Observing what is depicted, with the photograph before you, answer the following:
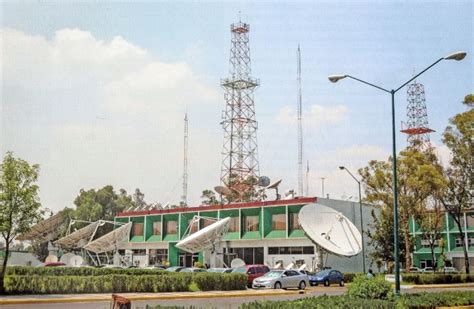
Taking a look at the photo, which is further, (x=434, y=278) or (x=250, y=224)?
(x=250, y=224)

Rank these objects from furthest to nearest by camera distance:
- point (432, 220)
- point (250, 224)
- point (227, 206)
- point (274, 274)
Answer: point (227, 206) → point (250, 224) → point (432, 220) → point (274, 274)

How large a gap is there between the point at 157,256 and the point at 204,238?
21.8m

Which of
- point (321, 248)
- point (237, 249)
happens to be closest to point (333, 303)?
point (321, 248)

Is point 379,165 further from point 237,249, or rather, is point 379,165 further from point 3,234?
point 3,234

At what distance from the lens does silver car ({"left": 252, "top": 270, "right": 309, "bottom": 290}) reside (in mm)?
37922

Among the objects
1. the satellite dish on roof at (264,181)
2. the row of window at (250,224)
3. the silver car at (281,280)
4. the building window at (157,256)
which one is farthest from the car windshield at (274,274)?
the building window at (157,256)

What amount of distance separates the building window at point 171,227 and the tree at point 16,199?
150ft

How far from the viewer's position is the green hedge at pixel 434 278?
47.0 meters

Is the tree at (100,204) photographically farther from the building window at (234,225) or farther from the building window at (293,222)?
the building window at (293,222)

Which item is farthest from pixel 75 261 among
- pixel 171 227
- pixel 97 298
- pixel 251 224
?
pixel 97 298

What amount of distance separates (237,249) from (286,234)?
7966 millimetres

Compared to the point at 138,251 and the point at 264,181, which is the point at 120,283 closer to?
the point at 264,181

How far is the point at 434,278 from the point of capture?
47969mm

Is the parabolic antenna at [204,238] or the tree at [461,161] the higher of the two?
the tree at [461,161]
